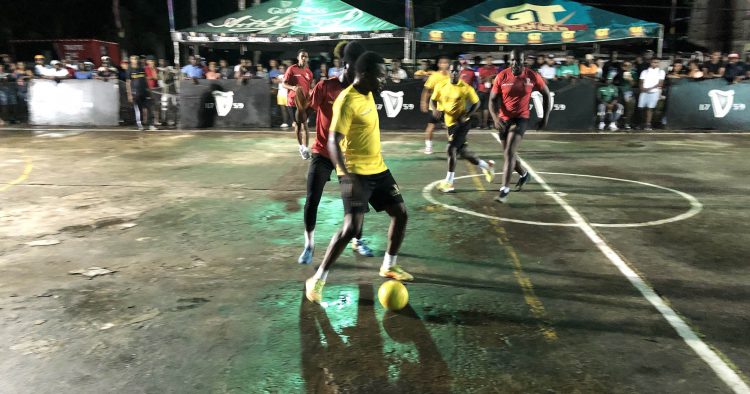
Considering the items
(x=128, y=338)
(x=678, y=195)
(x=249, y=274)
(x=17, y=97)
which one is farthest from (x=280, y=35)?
(x=128, y=338)

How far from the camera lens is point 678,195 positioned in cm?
908

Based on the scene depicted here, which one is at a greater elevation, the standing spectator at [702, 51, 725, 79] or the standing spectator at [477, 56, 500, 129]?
the standing spectator at [702, 51, 725, 79]

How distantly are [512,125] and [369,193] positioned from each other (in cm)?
431

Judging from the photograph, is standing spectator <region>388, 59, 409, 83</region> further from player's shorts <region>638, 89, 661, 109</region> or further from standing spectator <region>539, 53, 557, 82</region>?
player's shorts <region>638, 89, 661, 109</region>

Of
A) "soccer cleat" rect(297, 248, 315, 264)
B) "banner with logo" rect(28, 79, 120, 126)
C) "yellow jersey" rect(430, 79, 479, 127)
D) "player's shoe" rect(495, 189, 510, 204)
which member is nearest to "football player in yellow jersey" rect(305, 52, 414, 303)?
"soccer cleat" rect(297, 248, 315, 264)

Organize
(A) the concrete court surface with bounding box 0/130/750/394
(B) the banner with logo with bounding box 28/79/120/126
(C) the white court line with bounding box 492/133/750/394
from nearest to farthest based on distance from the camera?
(C) the white court line with bounding box 492/133/750/394
(A) the concrete court surface with bounding box 0/130/750/394
(B) the banner with logo with bounding box 28/79/120/126

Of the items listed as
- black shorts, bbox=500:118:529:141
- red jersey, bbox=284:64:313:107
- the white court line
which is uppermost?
red jersey, bbox=284:64:313:107

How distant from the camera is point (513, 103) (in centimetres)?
855

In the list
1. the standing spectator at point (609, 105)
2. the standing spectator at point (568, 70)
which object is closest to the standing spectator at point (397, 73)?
the standing spectator at point (568, 70)

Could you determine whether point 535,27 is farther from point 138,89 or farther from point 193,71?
point 138,89

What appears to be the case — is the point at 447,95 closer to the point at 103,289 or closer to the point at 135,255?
the point at 135,255

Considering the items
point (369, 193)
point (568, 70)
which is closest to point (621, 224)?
point (369, 193)

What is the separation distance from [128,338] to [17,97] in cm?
1872

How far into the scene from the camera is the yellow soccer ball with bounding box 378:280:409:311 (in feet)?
15.7
